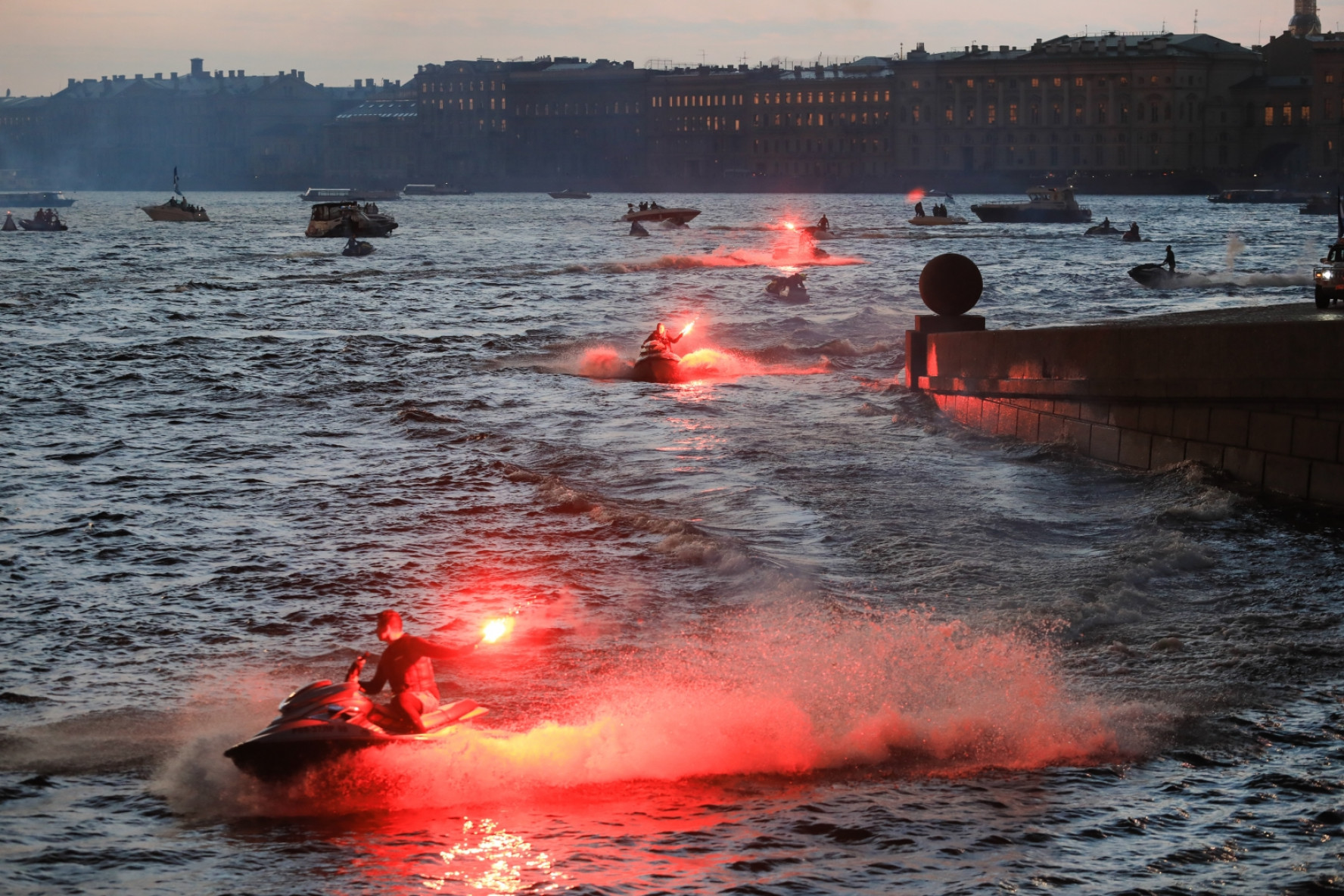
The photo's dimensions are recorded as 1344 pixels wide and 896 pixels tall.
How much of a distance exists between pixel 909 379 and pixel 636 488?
4772 millimetres

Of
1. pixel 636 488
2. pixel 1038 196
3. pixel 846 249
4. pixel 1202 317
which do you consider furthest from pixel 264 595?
pixel 1038 196

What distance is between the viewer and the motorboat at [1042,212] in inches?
3728

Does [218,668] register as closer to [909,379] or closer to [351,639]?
[351,639]

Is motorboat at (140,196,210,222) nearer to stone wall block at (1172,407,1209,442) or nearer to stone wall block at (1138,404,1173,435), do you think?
stone wall block at (1138,404,1173,435)

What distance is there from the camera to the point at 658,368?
2323 centimetres

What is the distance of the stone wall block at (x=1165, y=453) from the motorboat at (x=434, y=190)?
170 m

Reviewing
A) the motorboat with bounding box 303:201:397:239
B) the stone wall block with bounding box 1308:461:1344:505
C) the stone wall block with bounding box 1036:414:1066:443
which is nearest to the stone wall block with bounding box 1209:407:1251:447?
the stone wall block with bounding box 1308:461:1344:505

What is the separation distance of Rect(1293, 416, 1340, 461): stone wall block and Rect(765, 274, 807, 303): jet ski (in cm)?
2881

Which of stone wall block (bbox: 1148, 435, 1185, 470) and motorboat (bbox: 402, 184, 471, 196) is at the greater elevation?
motorboat (bbox: 402, 184, 471, 196)

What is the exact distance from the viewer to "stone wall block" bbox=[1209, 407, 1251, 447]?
37.3 ft

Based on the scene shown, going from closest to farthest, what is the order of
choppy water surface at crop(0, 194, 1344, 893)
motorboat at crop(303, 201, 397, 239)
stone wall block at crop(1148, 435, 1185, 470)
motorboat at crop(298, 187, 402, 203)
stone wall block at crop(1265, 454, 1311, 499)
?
choppy water surface at crop(0, 194, 1344, 893) < stone wall block at crop(1265, 454, 1311, 499) < stone wall block at crop(1148, 435, 1185, 470) < motorboat at crop(303, 201, 397, 239) < motorboat at crop(298, 187, 402, 203)

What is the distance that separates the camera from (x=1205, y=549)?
35.2 feet

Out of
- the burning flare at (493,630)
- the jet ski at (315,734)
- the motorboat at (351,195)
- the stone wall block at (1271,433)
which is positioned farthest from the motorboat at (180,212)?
the burning flare at (493,630)

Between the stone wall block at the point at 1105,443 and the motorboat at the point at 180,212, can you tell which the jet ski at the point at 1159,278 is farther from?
the motorboat at the point at 180,212
